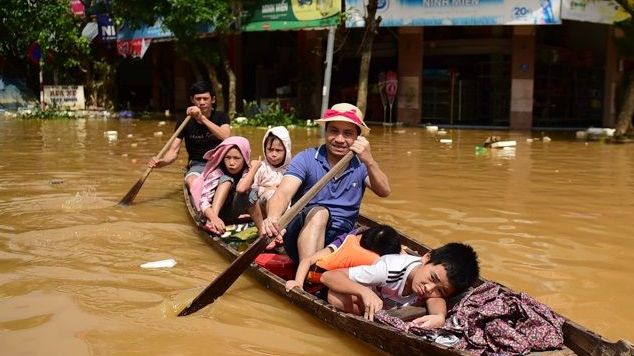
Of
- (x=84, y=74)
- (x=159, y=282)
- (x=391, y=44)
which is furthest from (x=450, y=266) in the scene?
(x=84, y=74)

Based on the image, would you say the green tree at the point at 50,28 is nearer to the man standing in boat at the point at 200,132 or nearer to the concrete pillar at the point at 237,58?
the concrete pillar at the point at 237,58

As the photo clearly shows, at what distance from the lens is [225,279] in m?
4.00

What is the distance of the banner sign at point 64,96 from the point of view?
2259 cm

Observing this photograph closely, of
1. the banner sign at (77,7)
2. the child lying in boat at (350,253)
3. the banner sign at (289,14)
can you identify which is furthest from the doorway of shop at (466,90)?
the child lying in boat at (350,253)

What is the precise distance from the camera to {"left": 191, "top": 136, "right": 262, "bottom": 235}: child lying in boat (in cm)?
561

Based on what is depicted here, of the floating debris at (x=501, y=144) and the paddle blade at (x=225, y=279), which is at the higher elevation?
the floating debris at (x=501, y=144)

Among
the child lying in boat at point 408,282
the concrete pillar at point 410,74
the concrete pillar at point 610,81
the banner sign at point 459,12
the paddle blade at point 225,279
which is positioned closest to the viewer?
the child lying in boat at point 408,282

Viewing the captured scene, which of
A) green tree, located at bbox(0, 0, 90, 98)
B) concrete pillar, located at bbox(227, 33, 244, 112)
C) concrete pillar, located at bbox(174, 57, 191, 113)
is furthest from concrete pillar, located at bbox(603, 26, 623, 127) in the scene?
green tree, located at bbox(0, 0, 90, 98)

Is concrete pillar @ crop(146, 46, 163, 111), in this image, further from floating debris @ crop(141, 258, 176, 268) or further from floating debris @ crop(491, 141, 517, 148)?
floating debris @ crop(141, 258, 176, 268)

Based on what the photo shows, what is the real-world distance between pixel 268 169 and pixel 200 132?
1597mm

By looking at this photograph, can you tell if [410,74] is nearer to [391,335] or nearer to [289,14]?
[289,14]

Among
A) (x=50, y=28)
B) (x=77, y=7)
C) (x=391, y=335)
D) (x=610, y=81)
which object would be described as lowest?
(x=391, y=335)

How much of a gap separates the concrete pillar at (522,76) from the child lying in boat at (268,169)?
Result: 516 inches

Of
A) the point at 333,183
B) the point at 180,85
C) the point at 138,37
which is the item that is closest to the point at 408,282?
the point at 333,183
